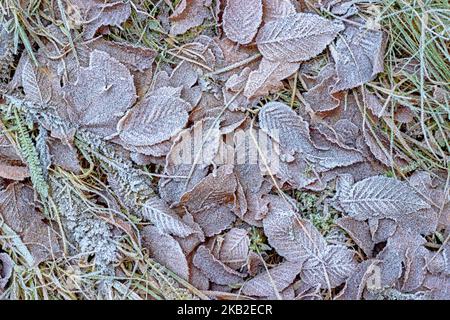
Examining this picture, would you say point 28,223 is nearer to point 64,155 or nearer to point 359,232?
point 64,155

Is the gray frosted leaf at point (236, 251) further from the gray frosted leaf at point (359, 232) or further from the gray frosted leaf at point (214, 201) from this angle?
the gray frosted leaf at point (359, 232)

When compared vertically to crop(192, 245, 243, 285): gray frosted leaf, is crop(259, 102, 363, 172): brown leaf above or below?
above

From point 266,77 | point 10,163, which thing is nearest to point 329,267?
point 266,77

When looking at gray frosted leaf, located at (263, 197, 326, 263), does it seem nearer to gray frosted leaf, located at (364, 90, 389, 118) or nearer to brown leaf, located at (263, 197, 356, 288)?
brown leaf, located at (263, 197, 356, 288)

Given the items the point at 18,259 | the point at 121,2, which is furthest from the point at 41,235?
the point at 121,2

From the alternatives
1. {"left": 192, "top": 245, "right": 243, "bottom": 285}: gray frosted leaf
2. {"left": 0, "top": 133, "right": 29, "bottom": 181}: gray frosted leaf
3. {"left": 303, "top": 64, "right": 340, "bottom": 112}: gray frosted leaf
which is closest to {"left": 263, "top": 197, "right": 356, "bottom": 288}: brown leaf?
{"left": 192, "top": 245, "right": 243, "bottom": 285}: gray frosted leaf

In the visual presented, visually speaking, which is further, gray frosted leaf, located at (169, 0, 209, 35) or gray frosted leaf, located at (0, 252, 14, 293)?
gray frosted leaf, located at (169, 0, 209, 35)
